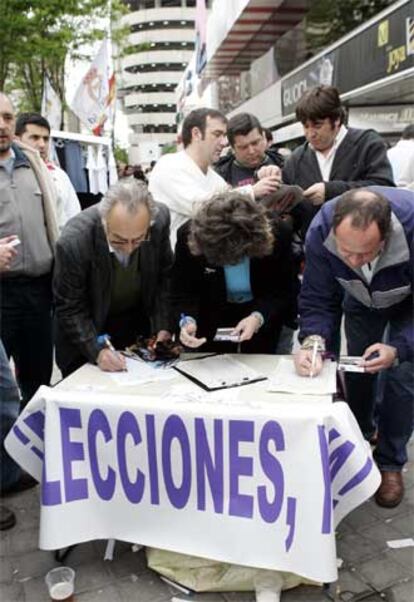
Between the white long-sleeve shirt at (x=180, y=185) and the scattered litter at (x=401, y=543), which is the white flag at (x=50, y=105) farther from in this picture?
the scattered litter at (x=401, y=543)

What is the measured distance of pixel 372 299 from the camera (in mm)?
2350

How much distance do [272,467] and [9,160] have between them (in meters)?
1.76

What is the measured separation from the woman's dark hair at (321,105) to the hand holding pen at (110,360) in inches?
56.1

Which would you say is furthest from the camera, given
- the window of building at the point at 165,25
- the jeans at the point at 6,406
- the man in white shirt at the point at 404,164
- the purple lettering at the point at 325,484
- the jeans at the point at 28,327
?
the window of building at the point at 165,25

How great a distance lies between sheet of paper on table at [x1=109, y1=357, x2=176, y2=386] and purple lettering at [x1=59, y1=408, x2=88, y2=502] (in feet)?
0.73

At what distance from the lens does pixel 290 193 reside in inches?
98.4

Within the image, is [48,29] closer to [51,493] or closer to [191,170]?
[191,170]

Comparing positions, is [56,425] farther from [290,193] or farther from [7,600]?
[290,193]

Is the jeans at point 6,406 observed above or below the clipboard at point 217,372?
below

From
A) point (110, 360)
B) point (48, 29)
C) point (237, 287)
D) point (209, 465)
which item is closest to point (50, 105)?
point (48, 29)

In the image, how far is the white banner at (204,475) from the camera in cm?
181

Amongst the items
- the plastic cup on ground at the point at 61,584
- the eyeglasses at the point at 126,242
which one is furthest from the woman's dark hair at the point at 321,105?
the plastic cup on ground at the point at 61,584

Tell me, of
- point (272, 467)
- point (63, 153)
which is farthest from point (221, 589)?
point (63, 153)

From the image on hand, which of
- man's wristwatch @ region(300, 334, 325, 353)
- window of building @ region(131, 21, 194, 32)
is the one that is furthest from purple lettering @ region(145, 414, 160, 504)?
window of building @ region(131, 21, 194, 32)
